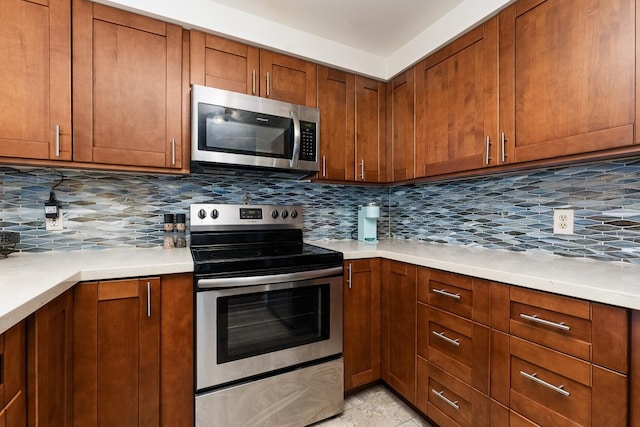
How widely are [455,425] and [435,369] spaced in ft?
0.81

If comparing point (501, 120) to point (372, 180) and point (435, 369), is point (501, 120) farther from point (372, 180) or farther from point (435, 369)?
point (435, 369)

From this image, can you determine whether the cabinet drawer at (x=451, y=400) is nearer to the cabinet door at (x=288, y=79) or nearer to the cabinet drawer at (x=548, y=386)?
the cabinet drawer at (x=548, y=386)

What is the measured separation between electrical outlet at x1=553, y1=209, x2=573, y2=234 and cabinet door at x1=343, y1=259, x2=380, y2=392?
3.16ft

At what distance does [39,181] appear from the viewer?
159 cm

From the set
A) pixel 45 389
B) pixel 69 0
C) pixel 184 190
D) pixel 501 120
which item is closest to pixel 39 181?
pixel 184 190

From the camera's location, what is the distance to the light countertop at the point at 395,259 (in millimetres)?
918

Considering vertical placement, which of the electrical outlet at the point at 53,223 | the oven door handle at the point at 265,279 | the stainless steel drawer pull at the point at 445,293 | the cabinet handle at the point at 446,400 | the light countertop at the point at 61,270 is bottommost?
the cabinet handle at the point at 446,400

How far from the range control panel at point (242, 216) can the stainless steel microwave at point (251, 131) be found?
1.16ft

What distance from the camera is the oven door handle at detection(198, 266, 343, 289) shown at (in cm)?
138

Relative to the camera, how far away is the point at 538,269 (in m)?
1.26

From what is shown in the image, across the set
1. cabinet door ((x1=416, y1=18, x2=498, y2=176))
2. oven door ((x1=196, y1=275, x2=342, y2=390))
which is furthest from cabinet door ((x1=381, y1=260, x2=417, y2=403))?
cabinet door ((x1=416, y1=18, x2=498, y2=176))

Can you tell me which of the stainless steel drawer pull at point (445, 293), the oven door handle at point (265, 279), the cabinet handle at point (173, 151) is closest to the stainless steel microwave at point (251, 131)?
the cabinet handle at point (173, 151)

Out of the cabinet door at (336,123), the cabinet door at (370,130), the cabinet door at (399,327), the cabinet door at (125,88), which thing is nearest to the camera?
the cabinet door at (125,88)

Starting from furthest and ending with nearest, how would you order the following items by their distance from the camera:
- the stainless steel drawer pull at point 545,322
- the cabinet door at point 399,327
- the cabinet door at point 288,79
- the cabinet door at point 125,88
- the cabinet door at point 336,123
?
1. the cabinet door at point 336,123
2. the cabinet door at point 288,79
3. the cabinet door at point 399,327
4. the cabinet door at point 125,88
5. the stainless steel drawer pull at point 545,322
